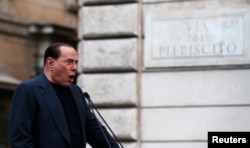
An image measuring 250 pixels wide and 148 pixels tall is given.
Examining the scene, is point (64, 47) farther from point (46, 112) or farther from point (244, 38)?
point (244, 38)

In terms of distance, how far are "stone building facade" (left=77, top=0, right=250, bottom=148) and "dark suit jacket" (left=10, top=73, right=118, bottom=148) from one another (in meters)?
3.38

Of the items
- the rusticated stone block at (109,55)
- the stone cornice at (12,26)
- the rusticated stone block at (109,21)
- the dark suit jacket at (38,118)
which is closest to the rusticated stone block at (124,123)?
the rusticated stone block at (109,55)

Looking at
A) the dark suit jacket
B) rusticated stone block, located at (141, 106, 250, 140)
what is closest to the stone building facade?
rusticated stone block, located at (141, 106, 250, 140)

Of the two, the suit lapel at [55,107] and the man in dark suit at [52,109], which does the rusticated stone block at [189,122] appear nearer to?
the man in dark suit at [52,109]

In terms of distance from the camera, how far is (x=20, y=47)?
18484 millimetres

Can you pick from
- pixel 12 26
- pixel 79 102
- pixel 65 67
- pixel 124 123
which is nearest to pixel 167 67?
pixel 124 123

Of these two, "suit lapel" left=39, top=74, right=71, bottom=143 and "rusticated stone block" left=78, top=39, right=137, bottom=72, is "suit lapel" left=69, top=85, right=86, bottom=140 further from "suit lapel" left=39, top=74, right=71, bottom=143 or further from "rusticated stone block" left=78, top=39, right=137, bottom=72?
"rusticated stone block" left=78, top=39, right=137, bottom=72

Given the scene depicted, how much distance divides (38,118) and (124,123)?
3.59 meters

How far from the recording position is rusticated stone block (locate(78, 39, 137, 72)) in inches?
331

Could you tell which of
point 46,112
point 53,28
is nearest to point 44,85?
point 46,112

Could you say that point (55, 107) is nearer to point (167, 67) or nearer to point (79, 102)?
point (79, 102)

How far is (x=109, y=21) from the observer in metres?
8.56

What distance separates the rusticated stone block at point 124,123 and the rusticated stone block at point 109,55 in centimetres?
46

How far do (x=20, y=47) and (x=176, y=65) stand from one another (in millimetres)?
10644
